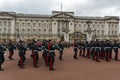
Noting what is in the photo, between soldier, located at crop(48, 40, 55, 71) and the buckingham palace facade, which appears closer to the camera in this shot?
soldier, located at crop(48, 40, 55, 71)

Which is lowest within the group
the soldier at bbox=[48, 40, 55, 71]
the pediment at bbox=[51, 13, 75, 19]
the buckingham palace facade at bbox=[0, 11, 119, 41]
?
the soldier at bbox=[48, 40, 55, 71]

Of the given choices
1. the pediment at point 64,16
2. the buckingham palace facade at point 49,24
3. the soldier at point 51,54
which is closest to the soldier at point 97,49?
the soldier at point 51,54

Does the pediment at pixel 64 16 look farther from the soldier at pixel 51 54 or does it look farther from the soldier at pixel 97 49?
the soldier at pixel 51 54

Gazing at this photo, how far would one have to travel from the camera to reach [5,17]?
336ft

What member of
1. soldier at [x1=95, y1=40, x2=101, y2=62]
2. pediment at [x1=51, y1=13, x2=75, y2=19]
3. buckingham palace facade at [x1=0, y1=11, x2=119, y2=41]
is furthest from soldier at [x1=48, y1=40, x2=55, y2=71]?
pediment at [x1=51, y1=13, x2=75, y2=19]

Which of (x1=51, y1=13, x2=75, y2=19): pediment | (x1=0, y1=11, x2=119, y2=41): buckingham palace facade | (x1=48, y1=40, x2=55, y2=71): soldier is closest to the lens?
(x1=48, y1=40, x2=55, y2=71): soldier

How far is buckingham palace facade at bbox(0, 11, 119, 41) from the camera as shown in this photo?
103 m

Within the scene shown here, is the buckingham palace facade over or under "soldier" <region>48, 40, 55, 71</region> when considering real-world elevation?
over

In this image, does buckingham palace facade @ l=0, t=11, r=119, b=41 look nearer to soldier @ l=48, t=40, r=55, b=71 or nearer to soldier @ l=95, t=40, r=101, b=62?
soldier @ l=95, t=40, r=101, b=62

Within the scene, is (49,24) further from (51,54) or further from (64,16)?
(51,54)

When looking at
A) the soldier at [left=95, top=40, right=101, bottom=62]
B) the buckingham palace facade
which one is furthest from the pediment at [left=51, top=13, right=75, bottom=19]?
the soldier at [left=95, top=40, right=101, bottom=62]

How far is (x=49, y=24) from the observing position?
10962 cm

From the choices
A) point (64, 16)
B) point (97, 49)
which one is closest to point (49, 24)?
point (64, 16)

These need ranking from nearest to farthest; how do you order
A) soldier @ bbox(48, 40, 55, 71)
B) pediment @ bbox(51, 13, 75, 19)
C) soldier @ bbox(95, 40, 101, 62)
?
soldier @ bbox(48, 40, 55, 71) < soldier @ bbox(95, 40, 101, 62) < pediment @ bbox(51, 13, 75, 19)
